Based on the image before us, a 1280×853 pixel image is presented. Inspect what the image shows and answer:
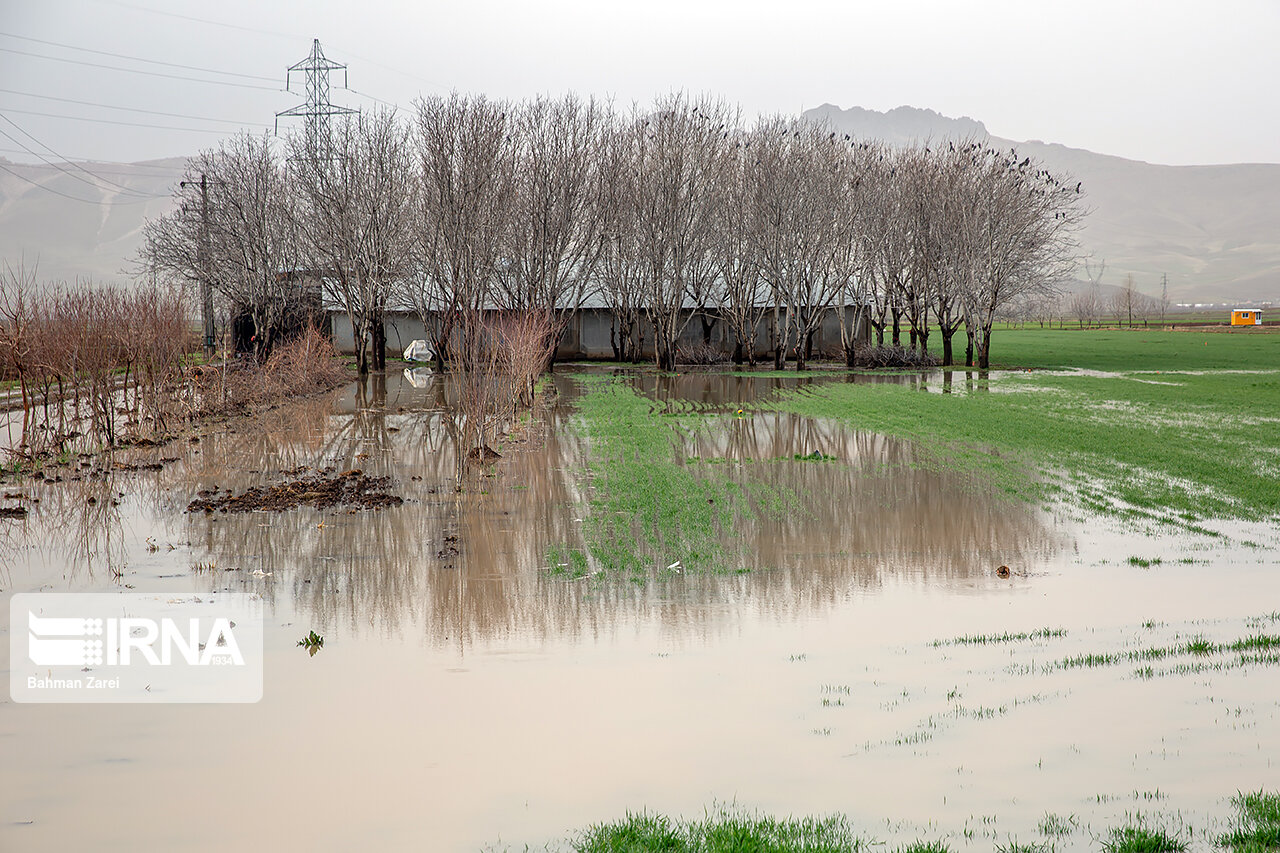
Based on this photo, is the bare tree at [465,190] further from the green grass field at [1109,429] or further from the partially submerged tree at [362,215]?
the green grass field at [1109,429]

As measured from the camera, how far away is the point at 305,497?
43.7 feet

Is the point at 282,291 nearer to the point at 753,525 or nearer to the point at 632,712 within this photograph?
the point at 753,525

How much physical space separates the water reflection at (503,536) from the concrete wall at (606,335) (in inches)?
1293

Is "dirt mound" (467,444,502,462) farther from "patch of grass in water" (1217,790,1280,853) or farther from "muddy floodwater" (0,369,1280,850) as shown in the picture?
"patch of grass in water" (1217,790,1280,853)

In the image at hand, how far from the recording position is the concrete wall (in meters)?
52.1

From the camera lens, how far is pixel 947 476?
1534 centimetres

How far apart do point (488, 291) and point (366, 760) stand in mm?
38547

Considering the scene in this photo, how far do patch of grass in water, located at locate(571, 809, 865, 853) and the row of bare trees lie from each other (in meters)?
36.7

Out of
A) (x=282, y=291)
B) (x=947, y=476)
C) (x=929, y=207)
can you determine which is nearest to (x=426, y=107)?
(x=282, y=291)

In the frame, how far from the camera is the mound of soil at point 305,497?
12.9m

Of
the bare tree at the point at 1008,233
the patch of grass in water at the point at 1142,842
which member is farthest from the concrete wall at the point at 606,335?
the patch of grass in water at the point at 1142,842

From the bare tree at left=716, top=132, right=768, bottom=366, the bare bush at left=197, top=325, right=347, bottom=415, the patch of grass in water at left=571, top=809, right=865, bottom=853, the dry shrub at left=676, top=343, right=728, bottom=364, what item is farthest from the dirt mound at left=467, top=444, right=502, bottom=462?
the dry shrub at left=676, top=343, right=728, bottom=364

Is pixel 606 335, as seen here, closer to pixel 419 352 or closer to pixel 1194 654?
pixel 419 352

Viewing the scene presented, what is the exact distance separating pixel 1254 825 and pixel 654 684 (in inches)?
144
